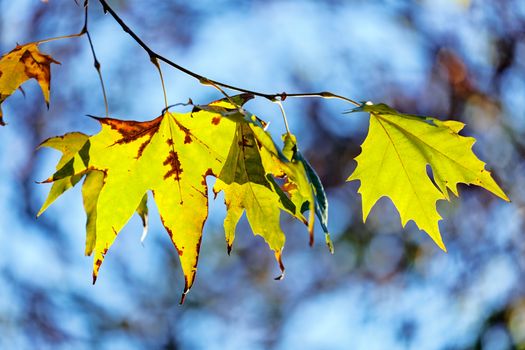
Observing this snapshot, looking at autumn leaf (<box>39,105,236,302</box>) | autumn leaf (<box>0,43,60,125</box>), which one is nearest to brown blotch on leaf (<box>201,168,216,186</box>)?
autumn leaf (<box>39,105,236,302</box>)

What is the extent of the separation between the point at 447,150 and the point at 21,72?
583mm

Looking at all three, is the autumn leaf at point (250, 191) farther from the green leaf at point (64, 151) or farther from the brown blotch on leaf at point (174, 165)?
the green leaf at point (64, 151)

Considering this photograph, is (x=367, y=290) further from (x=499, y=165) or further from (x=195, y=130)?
(x=195, y=130)

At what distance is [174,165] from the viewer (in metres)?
0.85

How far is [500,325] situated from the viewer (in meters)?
3.94

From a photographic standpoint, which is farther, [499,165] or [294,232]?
[294,232]

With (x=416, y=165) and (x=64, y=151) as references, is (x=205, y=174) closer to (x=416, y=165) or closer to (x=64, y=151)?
(x=64, y=151)

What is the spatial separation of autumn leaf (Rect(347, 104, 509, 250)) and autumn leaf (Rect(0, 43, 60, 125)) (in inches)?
18.1

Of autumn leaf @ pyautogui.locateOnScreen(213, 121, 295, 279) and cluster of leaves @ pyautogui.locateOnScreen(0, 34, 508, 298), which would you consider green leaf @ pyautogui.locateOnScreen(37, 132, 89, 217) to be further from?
autumn leaf @ pyautogui.locateOnScreen(213, 121, 295, 279)

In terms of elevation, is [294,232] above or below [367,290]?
above

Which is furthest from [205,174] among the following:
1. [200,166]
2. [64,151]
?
[64,151]

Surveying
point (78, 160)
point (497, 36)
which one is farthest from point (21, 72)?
point (497, 36)

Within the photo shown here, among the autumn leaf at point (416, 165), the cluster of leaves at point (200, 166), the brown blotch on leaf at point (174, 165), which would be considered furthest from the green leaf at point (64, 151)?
the autumn leaf at point (416, 165)

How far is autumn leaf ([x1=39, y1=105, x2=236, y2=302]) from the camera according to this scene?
2.64 feet
